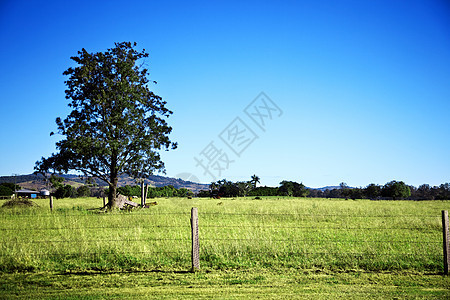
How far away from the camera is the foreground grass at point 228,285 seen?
7000mm

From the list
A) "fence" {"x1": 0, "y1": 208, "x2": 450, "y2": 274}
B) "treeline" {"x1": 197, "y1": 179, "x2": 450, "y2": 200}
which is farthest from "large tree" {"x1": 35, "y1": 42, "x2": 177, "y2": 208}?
"treeline" {"x1": 197, "y1": 179, "x2": 450, "y2": 200}

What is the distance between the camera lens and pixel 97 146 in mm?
25188

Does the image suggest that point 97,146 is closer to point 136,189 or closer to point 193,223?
point 193,223

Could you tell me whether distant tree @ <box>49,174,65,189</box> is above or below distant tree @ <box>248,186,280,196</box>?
above

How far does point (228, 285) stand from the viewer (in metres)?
7.56

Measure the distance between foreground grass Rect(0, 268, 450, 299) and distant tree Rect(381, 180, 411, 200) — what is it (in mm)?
89254

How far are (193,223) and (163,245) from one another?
2.99 m

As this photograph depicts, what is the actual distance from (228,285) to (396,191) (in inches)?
3694

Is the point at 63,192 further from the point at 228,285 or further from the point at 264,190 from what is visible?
the point at 228,285

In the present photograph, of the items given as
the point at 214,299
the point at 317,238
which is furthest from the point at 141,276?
the point at 317,238

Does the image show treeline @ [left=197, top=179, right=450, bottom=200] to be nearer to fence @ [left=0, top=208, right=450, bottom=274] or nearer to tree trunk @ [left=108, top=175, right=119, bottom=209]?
tree trunk @ [left=108, top=175, right=119, bottom=209]

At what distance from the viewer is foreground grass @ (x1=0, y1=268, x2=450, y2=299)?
23.0ft

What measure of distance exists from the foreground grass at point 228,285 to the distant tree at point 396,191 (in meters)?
89.3

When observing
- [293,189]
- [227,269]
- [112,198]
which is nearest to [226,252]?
[227,269]
